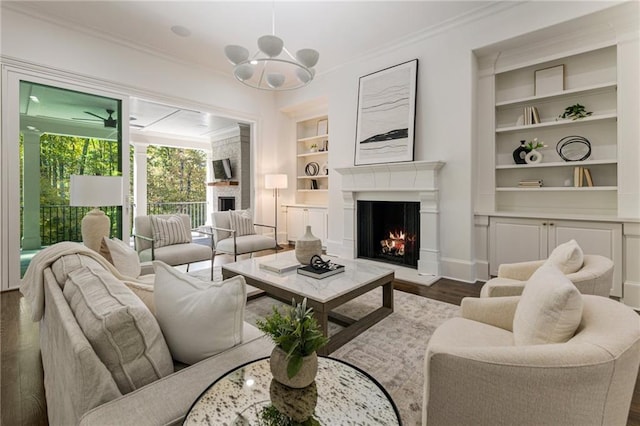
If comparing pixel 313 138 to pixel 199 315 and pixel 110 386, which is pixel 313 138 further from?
pixel 110 386

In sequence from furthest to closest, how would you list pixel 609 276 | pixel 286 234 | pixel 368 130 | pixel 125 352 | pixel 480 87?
pixel 286 234, pixel 368 130, pixel 480 87, pixel 609 276, pixel 125 352

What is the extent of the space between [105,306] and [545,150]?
431cm

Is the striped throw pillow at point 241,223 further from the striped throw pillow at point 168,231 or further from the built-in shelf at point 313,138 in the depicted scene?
the built-in shelf at point 313,138

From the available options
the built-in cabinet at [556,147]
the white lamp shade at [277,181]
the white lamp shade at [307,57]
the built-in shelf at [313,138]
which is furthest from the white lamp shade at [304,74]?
the white lamp shade at [277,181]

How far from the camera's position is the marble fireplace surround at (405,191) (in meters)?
3.82

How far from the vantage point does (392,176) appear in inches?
164

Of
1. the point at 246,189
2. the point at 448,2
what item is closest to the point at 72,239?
the point at 246,189

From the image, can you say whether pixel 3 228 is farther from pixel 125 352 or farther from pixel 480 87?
pixel 480 87

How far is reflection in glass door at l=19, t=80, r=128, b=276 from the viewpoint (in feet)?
11.4

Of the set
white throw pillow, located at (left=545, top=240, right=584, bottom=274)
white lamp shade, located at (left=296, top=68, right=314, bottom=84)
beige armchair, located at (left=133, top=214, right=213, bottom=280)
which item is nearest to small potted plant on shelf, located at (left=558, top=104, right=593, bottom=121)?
white throw pillow, located at (left=545, top=240, right=584, bottom=274)

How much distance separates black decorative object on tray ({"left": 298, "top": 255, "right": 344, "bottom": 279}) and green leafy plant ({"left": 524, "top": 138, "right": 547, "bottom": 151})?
8.89 feet

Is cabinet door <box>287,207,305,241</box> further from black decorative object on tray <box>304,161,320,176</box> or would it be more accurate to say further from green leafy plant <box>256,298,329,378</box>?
green leafy plant <box>256,298,329,378</box>

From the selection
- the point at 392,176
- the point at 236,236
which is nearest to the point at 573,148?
the point at 392,176

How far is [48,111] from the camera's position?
142 inches
